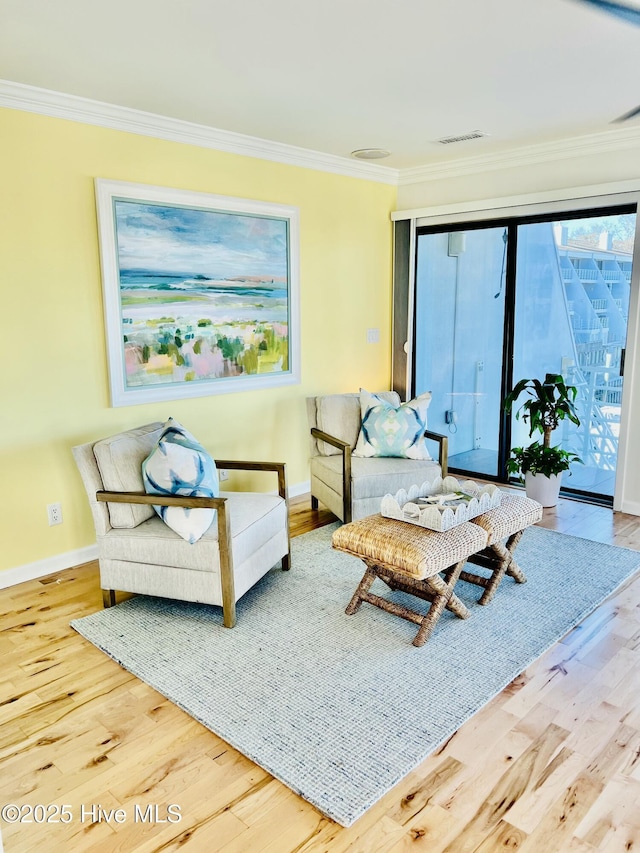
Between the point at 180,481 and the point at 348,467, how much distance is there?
1.27m

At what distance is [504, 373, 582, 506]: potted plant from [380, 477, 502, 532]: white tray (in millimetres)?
1300

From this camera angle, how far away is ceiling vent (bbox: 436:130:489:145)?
157 inches

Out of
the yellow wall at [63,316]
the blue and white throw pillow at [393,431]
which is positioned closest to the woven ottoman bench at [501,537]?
the blue and white throw pillow at [393,431]

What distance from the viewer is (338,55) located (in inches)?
106

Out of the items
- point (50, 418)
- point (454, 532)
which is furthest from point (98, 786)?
point (50, 418)

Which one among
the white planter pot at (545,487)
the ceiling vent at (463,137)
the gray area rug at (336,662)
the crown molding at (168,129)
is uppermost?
the ceiling vent at (463,137)

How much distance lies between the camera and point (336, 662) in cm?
258

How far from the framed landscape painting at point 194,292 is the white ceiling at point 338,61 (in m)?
0.51

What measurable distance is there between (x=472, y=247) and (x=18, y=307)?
340 centimetres

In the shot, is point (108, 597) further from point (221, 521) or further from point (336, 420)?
point (336, 420)

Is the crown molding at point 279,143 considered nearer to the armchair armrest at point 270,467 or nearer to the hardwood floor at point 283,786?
the armchair armrest at point 270,467

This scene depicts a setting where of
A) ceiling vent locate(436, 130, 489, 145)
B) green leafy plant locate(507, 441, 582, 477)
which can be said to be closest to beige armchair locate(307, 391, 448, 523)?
green leafy plant locate(507, 441, 582, 477)

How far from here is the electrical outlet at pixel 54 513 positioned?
3441 millimetres

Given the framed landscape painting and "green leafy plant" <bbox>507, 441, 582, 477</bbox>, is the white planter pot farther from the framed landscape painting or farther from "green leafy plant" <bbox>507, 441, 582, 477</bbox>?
the framed landscape painting
